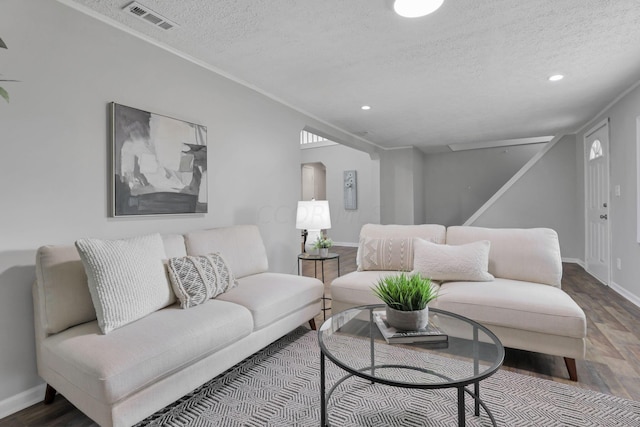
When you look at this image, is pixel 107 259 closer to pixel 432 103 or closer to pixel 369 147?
pixel 432 103

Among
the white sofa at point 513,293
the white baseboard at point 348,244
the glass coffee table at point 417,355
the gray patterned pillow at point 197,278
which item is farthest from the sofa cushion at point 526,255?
the white baseboard at point 348,244

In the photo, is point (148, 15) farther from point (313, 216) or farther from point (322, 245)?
point (322, 245)

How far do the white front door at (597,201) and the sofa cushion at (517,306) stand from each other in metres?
→ 2.79

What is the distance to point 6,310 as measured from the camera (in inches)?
Answer: 66.5

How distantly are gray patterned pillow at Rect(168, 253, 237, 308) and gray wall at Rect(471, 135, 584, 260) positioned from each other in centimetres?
582

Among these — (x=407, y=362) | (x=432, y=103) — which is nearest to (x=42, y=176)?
(x=407, y=362)

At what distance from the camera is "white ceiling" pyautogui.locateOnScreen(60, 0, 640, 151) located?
200 cm

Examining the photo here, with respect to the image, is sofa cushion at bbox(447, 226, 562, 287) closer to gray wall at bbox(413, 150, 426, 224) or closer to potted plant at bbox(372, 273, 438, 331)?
potted plant at bbox(372, 273, 438, 331)

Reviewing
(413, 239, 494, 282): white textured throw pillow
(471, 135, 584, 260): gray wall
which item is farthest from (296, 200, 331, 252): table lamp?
(471, 135, 584, 260): gray wall

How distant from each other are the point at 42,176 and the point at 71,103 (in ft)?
1.56

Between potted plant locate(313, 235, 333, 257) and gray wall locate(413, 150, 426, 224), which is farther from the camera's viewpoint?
gray wall locate(413, 150, 426, 224)

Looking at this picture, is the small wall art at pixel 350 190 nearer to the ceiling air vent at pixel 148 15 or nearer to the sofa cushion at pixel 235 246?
the sofa cushion at pixel 235 246

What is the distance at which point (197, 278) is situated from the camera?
2.04 metres

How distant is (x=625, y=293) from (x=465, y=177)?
443 cm
